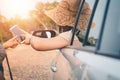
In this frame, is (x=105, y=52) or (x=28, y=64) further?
(x=28, y=64)

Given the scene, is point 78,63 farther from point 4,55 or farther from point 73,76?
point 4,55

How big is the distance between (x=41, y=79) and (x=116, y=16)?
10965 millimetres

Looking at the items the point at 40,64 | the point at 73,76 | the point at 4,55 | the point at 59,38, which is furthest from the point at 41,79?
the point at 73,76

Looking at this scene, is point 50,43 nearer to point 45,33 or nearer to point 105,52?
point 45,33

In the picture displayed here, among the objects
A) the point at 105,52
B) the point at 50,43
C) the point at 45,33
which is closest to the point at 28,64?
the point at 45,33

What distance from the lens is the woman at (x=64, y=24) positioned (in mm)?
3596

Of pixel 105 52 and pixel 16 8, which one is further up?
pixel 105 52

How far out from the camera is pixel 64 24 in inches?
177

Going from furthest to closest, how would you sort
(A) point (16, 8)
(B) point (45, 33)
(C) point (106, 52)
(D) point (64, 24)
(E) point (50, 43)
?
(A) point (16, 8)
(B) point (45, 33)
(D) point (64, 24)
(E) point (50, 43)
(C) point (106, 52)

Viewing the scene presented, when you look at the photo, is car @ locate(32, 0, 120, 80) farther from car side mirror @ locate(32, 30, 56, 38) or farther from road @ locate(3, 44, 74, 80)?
road @ locate(3, 44, 74, 80)

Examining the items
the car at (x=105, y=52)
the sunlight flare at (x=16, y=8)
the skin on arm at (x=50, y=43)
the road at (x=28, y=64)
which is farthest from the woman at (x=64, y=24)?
the sunlight flare at (x=16, y=8)

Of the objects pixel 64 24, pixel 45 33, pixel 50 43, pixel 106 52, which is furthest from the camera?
pixel 45 33

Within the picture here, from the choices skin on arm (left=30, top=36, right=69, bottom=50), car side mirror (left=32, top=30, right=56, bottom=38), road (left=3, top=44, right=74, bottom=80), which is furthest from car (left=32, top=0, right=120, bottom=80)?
road (left=3, top=44, right=74, bottom=80)

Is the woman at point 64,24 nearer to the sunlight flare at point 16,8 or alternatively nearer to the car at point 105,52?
the car at point 105,52
